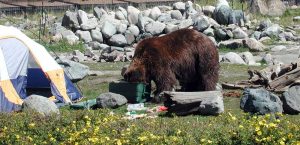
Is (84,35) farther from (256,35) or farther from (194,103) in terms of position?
(194,103)

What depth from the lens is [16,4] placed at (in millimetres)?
44906

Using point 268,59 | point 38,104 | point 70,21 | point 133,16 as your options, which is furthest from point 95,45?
point 38,104

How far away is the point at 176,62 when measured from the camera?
1739 cm

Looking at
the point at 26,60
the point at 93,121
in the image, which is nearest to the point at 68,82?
the point at 26,60

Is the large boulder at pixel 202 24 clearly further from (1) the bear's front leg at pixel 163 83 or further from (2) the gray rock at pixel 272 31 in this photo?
(1) the bear's front leg at pixel 163 83

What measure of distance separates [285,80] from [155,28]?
16.7 metres

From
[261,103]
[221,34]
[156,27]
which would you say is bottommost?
[221,34]

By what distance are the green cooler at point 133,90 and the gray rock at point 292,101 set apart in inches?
138

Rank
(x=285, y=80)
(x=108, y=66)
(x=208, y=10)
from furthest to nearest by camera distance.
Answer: (x=208, y=10) → (x=108, y=66) → (x=285, y=80)

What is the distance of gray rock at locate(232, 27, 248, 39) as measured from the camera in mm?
33916

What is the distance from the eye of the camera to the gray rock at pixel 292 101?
15.1 metres

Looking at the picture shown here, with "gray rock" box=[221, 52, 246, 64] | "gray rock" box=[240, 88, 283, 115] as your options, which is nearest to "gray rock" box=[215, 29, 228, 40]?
"gray rock" box=[221, 52, 246, 64]

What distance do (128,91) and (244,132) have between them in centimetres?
772

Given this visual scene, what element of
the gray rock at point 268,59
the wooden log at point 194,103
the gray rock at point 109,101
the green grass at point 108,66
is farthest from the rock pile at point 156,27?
the wooden log at point 194,103
